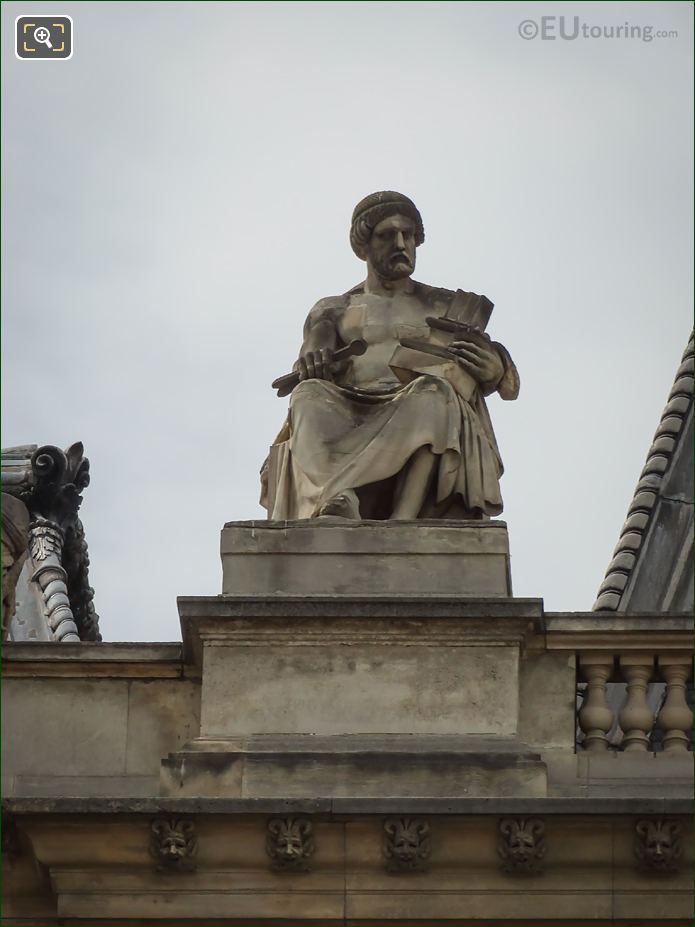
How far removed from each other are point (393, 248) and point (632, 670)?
378 cm

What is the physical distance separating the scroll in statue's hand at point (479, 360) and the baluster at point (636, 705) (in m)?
2.54

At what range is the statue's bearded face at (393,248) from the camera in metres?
23.2

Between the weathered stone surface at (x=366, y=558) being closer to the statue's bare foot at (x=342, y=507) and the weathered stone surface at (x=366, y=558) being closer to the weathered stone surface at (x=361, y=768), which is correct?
the statue's bare foot at (x=342, y=507)

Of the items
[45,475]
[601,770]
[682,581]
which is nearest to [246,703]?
[601,770]

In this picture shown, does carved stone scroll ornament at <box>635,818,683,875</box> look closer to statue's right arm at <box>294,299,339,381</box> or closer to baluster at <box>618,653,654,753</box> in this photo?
baluster at <box>618,653,654,753</box>

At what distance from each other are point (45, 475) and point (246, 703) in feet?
27.4

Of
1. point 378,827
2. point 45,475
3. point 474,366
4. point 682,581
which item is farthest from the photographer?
point 45,475

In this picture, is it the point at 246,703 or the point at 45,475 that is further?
the point at 45,475

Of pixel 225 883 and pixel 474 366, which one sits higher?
pixel 474 366

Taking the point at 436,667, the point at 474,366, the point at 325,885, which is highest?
the point at 474,366

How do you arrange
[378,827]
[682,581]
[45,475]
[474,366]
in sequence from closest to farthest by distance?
[378,827] → [474,366] → [682,581] → [45,475]

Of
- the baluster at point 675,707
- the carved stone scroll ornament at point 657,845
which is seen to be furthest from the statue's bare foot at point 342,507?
the carved stone scroll ornament at point 657,845

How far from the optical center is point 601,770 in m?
20.5

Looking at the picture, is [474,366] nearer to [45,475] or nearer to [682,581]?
[682,581]
